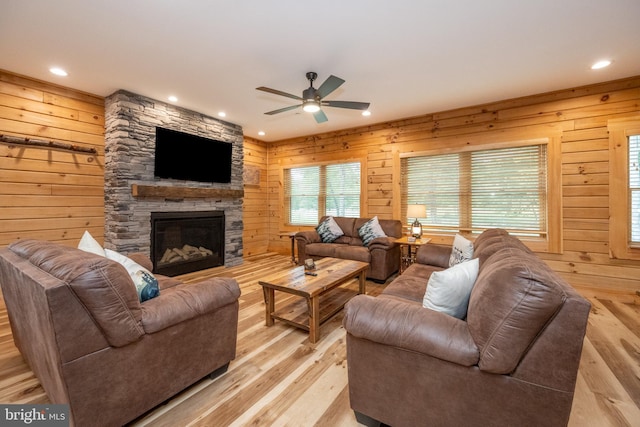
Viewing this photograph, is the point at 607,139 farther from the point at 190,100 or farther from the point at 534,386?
the point at 190,100

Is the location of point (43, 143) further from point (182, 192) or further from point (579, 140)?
point (579, 140)

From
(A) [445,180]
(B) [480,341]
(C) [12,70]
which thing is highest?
(C) [12,70]

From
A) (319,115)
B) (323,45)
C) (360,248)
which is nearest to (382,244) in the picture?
(360,248)

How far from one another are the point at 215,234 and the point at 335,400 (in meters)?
3.84

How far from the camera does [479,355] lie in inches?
44.6

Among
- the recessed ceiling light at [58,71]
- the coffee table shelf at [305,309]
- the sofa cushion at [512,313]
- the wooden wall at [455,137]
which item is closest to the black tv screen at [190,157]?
the wooden wall at [455,137]

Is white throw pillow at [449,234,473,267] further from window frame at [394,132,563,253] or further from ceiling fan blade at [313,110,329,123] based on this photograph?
ceiling fan blade at [313,110,329,123]

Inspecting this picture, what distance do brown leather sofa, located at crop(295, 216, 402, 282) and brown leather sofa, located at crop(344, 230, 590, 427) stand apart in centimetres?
266

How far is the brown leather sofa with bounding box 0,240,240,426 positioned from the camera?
117 centimetres

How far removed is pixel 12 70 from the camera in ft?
10.1

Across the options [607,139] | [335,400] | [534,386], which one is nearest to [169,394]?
[335,400]

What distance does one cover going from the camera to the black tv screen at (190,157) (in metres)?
4.00

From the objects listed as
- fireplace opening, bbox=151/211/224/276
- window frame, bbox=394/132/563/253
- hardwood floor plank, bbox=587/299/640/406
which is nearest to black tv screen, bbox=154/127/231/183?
fireplace opening, bbox=151/211/224/276

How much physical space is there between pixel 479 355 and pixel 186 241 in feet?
14.6
